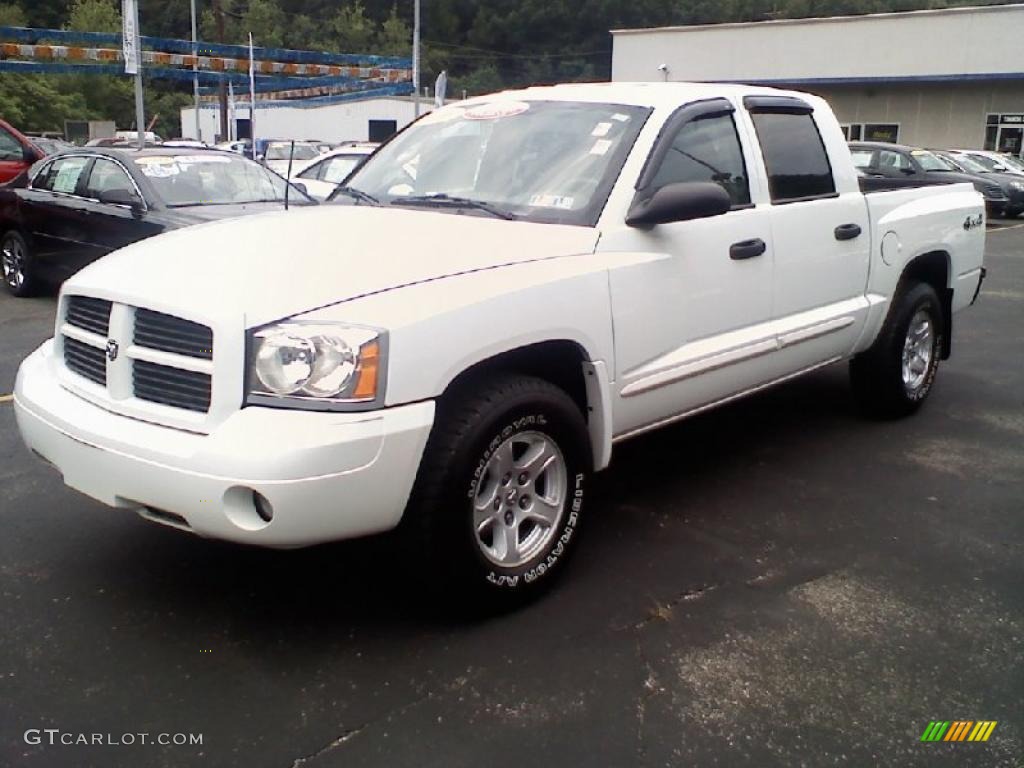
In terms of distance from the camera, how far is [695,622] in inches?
130

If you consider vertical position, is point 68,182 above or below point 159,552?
above

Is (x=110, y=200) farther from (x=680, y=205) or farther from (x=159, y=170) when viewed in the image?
(x=680, y=205)

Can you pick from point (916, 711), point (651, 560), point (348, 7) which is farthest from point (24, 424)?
point (348, 7)

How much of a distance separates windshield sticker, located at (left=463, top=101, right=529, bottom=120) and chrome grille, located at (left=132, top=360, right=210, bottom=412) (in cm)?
199

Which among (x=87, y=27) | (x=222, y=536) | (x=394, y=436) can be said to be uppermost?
(x=87, y=27)

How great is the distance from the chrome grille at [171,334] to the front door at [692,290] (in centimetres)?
146

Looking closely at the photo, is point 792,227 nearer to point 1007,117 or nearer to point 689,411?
point 689,411

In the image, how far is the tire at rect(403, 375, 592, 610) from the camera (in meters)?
2.98

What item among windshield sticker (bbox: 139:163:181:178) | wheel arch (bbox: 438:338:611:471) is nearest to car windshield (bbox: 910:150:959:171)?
windshield sticker (bbox: 139:163:181:178)

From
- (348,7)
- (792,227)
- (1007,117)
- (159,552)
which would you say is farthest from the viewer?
(348,7)

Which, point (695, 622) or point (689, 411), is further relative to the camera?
point (689, 411)

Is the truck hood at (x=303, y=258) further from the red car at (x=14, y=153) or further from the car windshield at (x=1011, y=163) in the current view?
the car windshield at (x=1011, y=163)

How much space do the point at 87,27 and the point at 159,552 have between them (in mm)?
71447

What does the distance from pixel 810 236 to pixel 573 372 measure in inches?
66.2
